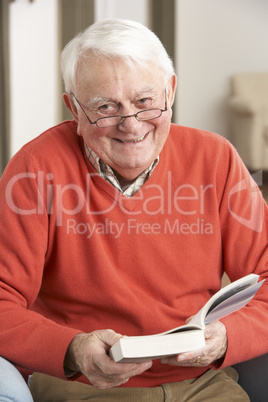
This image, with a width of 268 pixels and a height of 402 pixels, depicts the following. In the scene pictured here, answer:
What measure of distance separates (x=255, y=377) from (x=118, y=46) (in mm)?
807

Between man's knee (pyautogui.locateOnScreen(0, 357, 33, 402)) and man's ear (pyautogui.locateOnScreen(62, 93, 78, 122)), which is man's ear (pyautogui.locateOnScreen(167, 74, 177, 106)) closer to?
man's ear (pyautogui.locateOnScreen(62, 93, 78, 122))

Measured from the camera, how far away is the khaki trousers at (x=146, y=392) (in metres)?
1.34

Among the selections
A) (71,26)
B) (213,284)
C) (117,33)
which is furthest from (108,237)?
(71,26)

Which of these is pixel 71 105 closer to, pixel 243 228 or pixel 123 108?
pixel 123 108

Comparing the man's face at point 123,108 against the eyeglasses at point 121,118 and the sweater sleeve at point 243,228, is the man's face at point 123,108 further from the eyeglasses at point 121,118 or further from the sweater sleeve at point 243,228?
the sweater sleeve at point 243,228

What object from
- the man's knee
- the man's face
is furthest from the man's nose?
the man's knee

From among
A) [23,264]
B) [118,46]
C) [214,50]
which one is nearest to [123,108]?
[118,46]

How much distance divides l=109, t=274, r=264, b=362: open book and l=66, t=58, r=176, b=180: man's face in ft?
1.36

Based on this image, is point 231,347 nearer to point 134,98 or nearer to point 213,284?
point 213,284

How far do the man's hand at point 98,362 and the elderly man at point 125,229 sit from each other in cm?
3

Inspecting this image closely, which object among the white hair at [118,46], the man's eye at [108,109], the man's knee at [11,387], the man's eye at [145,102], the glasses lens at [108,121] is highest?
the white hair at [118,46]

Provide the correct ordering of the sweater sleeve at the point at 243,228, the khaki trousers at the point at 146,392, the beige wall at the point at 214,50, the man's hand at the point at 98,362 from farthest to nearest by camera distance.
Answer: the beige wall at the point at 214,50 → the sweater sleeve at the point at 243,228 → the khaki trousers at the point at 146,392 → the man's hand at the point at 98,362

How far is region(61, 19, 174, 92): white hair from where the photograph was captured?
1305 mm

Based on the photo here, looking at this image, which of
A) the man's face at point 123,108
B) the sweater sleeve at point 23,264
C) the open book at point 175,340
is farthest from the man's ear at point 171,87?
the open book at point 175,340
